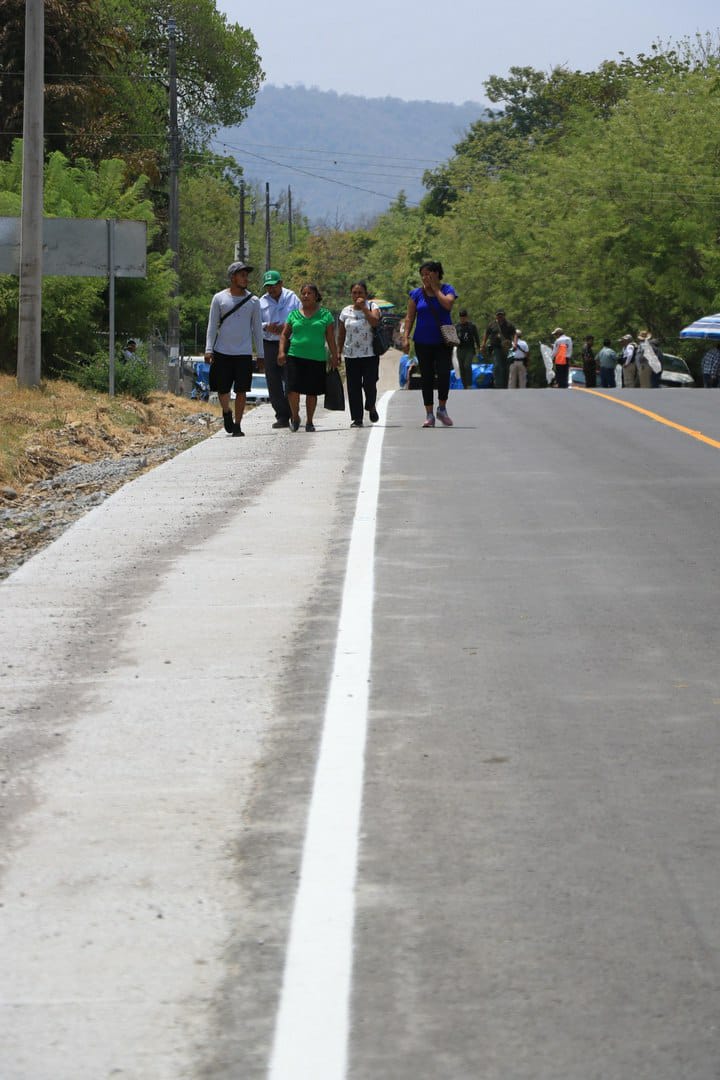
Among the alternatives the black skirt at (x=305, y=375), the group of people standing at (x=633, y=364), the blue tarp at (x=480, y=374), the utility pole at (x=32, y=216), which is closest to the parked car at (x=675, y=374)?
the group of people standing at (x=633, y=364)

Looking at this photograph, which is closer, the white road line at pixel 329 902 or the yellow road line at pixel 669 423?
the white road line at pixel 329 902

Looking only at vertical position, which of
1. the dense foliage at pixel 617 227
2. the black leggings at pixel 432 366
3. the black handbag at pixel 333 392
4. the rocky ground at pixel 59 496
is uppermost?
the dense foliage at pixel 617 227

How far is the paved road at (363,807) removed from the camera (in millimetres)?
3680

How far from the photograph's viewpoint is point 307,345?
18.7 metres

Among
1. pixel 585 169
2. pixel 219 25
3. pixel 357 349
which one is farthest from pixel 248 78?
pixel 357 349

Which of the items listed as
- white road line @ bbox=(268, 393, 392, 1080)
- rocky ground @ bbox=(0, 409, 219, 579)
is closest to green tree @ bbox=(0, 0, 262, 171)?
rocky ground @ bbox=(0, 409, 219, 579)

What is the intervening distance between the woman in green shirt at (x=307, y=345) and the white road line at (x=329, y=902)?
37.3 ft

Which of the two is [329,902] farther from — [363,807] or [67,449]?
[67,449]

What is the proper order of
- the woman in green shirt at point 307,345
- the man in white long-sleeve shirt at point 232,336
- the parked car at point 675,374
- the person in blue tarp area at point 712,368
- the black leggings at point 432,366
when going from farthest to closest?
the parked car at point 675,374 < the person in blue tarp area at point 712,368 < the black leggings at point 432,366 < the woman in green shirt at point 307,345 < the man in white long-sleeve shirt at point 232,336

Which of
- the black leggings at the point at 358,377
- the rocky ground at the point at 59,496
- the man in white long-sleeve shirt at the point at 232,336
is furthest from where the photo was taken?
the black leggings at the point at 358,377

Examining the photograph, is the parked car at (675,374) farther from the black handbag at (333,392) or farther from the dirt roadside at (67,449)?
the black handbag at (333,392)

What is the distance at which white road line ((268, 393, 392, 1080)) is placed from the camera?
11.8ft

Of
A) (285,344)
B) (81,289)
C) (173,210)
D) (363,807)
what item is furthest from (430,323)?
(173,210)

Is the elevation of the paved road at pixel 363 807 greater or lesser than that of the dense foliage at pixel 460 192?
lesser
